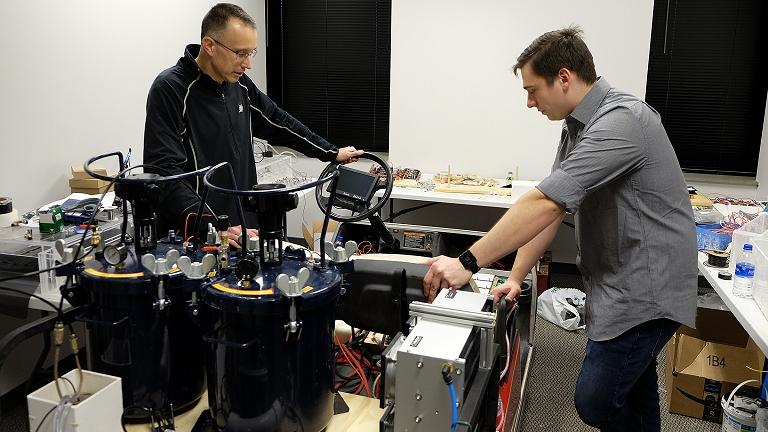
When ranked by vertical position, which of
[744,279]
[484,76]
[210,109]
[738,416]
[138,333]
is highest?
[484,76]

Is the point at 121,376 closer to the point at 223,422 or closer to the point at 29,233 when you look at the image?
the point at 223,422

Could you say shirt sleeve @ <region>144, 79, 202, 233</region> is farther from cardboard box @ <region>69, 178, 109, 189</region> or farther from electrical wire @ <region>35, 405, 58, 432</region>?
cardboard box @ <region>69, 178, 109, 189</region>

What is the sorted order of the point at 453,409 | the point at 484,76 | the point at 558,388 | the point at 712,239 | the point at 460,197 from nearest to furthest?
the point at 453,409
the point at 712,239
the point at 558,388
the point at 460,197
the point at 484,76

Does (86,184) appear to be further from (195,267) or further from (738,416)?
(738,416)

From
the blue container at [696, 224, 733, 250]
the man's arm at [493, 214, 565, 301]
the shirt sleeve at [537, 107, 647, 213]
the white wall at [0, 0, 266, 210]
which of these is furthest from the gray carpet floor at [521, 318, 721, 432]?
the white wall at [0, 0, 266, 210]

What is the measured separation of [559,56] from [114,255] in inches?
49.2

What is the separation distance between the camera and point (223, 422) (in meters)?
1.22

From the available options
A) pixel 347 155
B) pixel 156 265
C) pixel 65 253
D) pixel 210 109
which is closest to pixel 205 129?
pixel 210 109

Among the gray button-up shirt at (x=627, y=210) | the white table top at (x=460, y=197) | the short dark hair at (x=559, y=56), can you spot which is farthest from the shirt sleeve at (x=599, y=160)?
the white table top at (x=460, y=197)

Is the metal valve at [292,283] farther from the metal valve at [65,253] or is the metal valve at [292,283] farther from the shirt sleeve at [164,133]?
the shirt sleeve at [164,133]

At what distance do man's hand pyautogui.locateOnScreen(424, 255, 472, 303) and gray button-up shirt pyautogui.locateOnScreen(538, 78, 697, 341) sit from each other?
0.99ft

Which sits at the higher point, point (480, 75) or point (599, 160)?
point (480, 75)

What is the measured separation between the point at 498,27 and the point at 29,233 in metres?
3.26

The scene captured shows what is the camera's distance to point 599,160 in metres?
1.59
